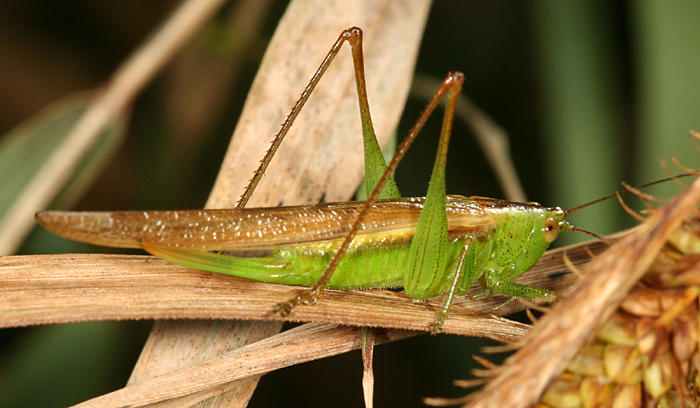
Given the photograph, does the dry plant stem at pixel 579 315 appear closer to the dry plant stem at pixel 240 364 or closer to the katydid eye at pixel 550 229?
the dry plant stem at pixel 240 364

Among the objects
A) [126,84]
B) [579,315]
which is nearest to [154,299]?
[579,315]

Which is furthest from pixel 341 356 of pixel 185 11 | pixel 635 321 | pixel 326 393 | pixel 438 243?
pixel 635 321

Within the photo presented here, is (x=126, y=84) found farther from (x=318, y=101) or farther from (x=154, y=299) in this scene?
(x=154, y=299)

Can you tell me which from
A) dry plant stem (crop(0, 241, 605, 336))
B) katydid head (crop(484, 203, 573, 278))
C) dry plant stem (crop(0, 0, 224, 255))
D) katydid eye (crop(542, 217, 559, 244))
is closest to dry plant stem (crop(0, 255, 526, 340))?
dry plant stem (crop(0, 241, 605, 336))

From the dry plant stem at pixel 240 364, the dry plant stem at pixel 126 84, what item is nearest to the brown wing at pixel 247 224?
the dry plant stem at pixel 240 364

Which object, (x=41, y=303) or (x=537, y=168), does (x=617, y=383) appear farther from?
(x=537, y=168)

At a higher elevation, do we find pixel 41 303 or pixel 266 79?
pixel 266 79

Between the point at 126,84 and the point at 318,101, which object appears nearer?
the point at 318,101
